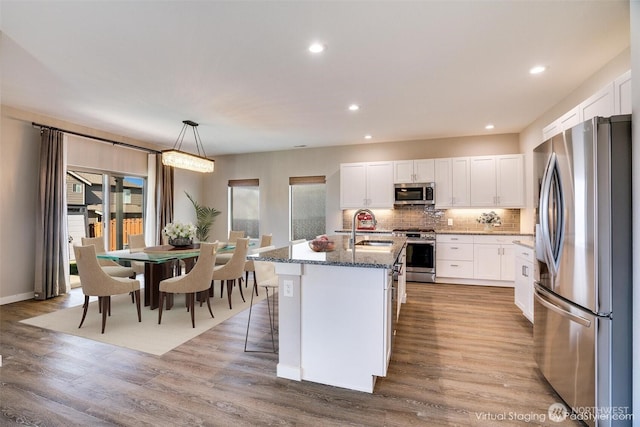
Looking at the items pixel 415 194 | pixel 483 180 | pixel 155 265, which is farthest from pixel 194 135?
pixel 483 180

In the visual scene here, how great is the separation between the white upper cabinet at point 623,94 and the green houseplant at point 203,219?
723cm

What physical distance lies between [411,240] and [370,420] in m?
4.06

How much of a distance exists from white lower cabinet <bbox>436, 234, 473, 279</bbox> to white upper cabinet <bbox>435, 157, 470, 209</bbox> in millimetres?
664

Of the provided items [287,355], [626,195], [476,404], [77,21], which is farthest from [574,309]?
[77,21]

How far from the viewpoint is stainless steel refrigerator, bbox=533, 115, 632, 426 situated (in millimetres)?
1676

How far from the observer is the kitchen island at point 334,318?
2127 mm

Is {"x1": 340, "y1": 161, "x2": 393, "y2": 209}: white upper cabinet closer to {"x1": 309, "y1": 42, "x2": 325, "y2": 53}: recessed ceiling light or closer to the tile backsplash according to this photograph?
the tile backsplash

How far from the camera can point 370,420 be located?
186 cm

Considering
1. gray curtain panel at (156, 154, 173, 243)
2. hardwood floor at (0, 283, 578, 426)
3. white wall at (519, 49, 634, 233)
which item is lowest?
hardwood floor at (0, 283, 578, 426)

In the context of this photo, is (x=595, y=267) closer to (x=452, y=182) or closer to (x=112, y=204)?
(x=452, y=182)

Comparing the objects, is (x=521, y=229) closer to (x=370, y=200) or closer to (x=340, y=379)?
(x=370, y=200)

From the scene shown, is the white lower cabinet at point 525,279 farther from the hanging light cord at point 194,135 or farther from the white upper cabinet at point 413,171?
the hanging light cord at point 194,135

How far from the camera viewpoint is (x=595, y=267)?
5.62ft

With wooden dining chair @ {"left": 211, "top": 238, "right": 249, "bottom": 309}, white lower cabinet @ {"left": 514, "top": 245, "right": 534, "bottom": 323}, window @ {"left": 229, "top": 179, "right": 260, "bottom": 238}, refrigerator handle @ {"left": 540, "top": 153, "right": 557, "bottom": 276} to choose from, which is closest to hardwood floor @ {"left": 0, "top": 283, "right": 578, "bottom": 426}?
white lower cabinet @ {"left": 514, "top": 245, "right": 534, "bottom": 323}
